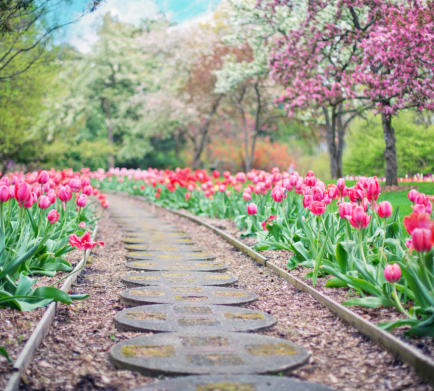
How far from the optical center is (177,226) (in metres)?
10.6

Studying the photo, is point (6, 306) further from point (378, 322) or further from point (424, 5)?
point (424, 5)

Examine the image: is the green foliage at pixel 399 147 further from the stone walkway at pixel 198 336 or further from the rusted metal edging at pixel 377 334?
the stone walkway at pixel 198 336

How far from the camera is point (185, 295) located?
15.3 ft

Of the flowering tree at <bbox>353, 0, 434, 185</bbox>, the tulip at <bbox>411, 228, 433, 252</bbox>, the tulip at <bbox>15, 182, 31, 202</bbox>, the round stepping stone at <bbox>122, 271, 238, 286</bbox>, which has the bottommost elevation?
the round stepping stone at <bbox>122, 271, 238, 286</bbox>

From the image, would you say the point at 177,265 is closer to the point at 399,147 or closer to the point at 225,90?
the point at 399,147

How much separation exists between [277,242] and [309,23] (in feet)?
32.6

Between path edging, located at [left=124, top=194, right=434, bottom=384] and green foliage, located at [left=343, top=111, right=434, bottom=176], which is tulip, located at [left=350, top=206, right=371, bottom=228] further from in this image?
green foliage, located at [left=343, top=111, right=434, bottom=176]

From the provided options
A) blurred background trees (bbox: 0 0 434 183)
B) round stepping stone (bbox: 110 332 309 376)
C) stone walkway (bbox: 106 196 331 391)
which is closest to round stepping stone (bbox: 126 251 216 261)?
stone walkway (bbox: 106 196 331 391)

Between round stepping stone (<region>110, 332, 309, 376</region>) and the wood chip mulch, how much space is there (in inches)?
3.4

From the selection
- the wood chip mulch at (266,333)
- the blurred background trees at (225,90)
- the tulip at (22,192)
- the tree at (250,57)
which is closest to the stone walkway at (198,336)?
the wood chip mulch at (266,333)

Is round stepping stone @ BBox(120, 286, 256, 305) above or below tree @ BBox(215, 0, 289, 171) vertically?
below

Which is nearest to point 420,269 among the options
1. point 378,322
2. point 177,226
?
point 378,322

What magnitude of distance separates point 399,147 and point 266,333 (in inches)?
536

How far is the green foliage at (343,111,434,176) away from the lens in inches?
581
